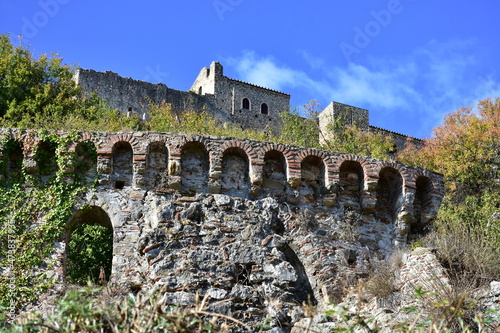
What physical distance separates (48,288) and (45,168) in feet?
7.06

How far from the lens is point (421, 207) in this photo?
41.1ft

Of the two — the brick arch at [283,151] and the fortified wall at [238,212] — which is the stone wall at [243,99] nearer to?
the fortified wall at [238,212]

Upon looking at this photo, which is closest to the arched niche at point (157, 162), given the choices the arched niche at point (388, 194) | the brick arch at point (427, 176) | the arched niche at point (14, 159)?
the arched niche at point (14, 159)

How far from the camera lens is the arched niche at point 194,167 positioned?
1123 cm

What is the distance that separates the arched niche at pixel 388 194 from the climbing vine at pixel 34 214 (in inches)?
216

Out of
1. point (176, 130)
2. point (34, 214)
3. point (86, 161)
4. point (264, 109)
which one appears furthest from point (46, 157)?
point (264, 109)

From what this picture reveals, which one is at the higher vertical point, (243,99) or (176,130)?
(243,99)

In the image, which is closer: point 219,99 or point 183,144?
point 183,144

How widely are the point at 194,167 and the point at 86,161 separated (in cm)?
187

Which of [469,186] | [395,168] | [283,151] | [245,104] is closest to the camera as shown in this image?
[283,151]

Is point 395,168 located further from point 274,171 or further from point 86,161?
point 86,161

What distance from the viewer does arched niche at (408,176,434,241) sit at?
12352 millimetres

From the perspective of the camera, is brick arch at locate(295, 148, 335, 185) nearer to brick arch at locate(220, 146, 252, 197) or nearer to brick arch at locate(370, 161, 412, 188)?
brick arch at locate(370, 161, 412, 188)

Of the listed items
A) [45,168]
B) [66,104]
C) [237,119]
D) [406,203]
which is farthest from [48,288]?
[237,119]
